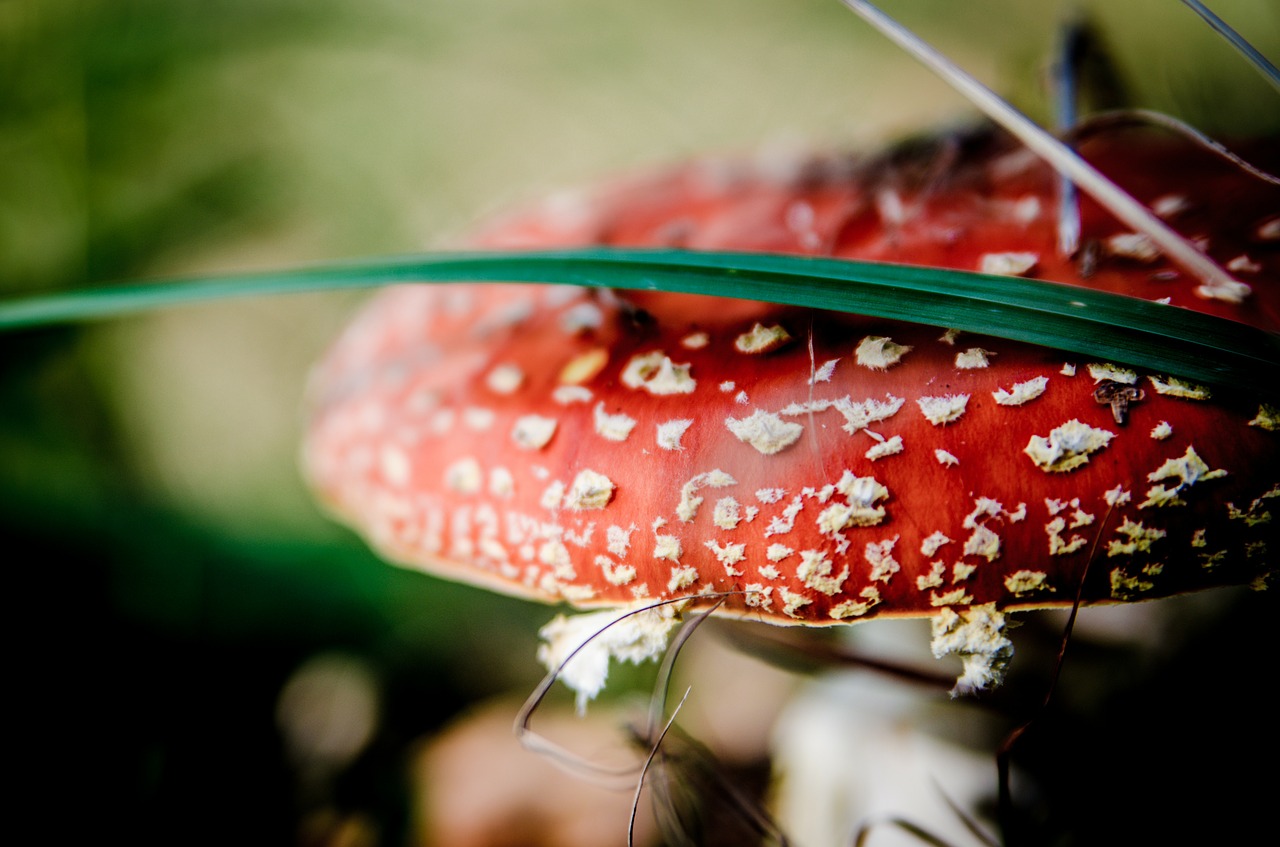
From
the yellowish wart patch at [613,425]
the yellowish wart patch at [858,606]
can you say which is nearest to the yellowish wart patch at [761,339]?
the yellowish wart patch at [613,425]

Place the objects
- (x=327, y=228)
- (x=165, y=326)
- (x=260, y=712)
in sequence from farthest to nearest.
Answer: (x=327, y=228), (x=165, y=326), (x=260, y=712)

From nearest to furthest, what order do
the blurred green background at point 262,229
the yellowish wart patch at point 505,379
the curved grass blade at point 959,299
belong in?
the curved grass blade at point 959,299 → the yellowish wart patch at point 505,379 → the blurred green background at point 262,229

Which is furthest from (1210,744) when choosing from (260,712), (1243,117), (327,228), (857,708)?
(327,228)

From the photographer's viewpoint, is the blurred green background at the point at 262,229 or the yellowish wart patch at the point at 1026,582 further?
the blurred green background at the point at 262,229

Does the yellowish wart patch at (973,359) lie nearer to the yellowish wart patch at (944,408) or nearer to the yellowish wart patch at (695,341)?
the yellowish wart patch at (944,408)

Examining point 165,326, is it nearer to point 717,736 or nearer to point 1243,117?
point 717,736
